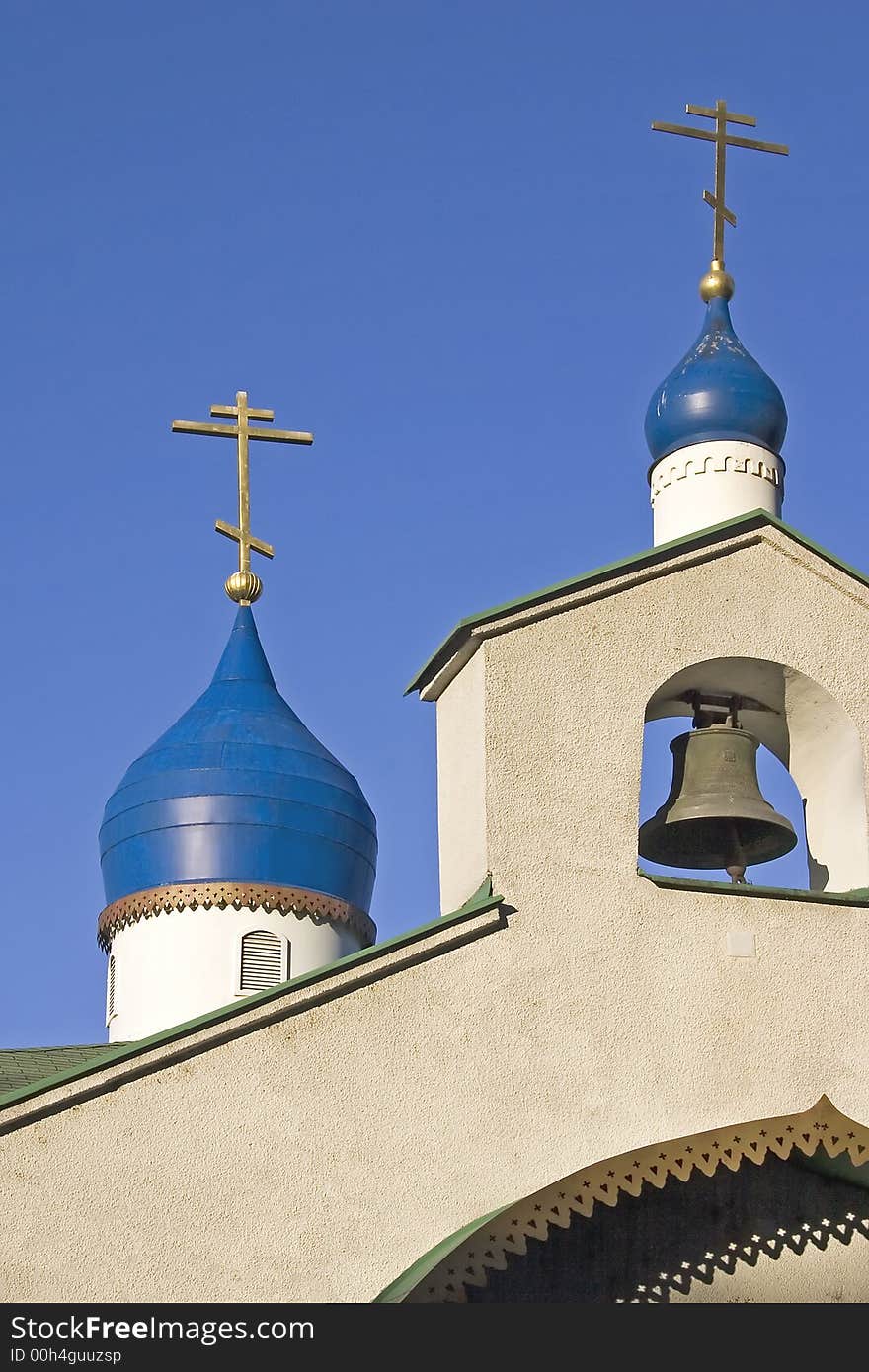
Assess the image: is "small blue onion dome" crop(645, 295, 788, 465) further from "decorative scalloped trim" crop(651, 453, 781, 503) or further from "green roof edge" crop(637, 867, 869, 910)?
"green roof edge" crop(637, 867, 869, 910)

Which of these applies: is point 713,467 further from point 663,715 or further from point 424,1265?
point 424,1265

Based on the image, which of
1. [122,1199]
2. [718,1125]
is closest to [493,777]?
[718,1125]

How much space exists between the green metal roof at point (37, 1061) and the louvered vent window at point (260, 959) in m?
2.14

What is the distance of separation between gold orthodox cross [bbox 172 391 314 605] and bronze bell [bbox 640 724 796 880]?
5141 mm

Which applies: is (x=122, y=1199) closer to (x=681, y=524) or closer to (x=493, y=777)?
(x=493, y=777)

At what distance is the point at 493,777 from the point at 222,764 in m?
5.30

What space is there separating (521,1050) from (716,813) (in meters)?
1.66

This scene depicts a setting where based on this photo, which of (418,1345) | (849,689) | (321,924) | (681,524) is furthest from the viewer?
(321,924)

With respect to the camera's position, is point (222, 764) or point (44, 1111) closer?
point (44, 1111)

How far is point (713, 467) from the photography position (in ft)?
38.9

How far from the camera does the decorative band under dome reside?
1422 cm

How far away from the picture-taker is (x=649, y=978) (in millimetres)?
9281

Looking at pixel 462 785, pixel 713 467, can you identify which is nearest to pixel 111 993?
pixel 713 467

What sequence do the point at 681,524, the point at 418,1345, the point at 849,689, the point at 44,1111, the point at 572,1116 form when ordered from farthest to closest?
the point at 681,524, the point at 849,689, the point at 572,1116, the point at 44,1111, the point at 418,1345
